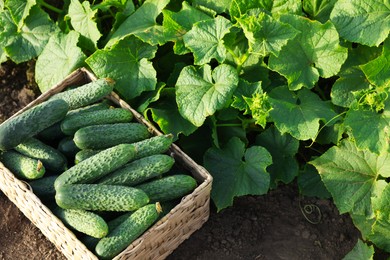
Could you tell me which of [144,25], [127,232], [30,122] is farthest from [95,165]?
[144,25]

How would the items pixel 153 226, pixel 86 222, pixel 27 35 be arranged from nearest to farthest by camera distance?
pixel 86 222
pixel 153 226
pixel 27 35

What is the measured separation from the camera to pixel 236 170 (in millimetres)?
4609

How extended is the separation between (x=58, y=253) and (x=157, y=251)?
0.89 metres

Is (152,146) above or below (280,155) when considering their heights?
above

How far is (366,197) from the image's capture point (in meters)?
4.52

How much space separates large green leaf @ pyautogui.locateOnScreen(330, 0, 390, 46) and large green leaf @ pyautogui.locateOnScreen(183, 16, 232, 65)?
34.5 inches

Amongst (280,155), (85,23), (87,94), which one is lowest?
(280,155)

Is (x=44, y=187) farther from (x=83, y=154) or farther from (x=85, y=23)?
(x=85, y=23)

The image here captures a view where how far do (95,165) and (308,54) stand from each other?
1847 mm

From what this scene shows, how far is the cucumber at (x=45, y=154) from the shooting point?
4.26m

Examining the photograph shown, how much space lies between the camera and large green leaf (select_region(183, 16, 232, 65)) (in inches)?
173

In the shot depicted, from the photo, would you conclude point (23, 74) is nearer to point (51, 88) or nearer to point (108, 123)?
point (51, 88)

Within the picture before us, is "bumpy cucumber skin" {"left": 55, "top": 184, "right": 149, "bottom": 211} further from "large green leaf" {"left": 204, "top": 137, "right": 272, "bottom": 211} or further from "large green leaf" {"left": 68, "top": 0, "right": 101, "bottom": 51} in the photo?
"large green leaf" {"left": 68, "top": 0, "right": 101, "bottom": 51}

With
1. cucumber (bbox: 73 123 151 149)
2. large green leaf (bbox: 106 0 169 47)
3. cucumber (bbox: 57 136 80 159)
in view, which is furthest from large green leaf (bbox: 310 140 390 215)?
cucumber (bbox: 57 136 80 159)
